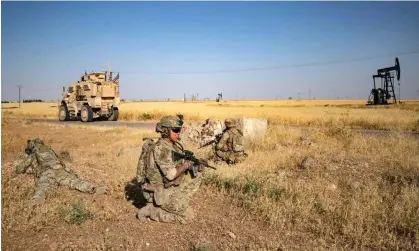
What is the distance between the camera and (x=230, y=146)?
905cm

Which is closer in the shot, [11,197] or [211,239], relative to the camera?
[211,239]

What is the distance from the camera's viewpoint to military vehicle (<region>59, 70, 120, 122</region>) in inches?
907

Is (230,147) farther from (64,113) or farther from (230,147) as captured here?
(64,113)

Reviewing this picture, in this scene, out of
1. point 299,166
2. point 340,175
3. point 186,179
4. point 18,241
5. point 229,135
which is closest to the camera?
point 18,241

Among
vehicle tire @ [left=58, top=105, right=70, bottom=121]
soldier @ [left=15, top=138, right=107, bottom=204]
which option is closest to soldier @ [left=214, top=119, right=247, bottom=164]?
soldier @ [left=15, top=138, right=107, bottom=204]

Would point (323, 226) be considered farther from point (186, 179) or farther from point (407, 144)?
point (407, 144)

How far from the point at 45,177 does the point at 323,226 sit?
5007 millimetres

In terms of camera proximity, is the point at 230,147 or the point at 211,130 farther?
the point at 211,130

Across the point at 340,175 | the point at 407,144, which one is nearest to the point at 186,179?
the point at 340,175

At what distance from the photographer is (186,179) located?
5215 millimetres

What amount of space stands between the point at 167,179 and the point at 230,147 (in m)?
4.28

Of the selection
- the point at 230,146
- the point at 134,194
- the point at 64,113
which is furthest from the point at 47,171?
the point at 64,113

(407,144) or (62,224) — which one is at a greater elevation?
(407,144)

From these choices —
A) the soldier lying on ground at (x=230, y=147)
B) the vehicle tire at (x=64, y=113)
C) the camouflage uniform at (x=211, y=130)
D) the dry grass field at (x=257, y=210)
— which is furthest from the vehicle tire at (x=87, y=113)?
the soldier lying on ground at (x=230, y=147)
